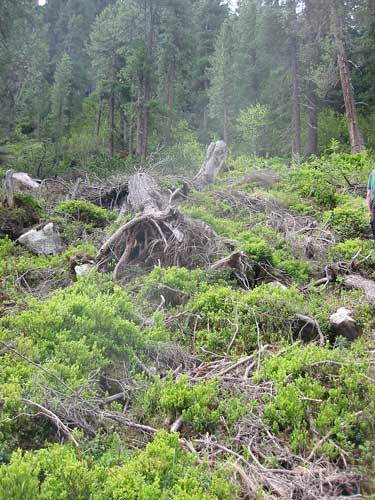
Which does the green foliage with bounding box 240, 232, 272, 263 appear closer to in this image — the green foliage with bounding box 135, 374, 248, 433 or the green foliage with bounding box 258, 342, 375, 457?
the green foliage with bounding box 258, 342, 375, 457

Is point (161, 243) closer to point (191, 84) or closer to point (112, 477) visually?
point (112, 477)

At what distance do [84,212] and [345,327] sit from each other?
752 centimetres

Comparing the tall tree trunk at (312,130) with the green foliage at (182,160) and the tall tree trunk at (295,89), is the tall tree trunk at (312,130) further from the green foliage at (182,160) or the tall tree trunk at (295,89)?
the green foliage at (182,160)

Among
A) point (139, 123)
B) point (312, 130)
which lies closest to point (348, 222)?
point (312, 130)

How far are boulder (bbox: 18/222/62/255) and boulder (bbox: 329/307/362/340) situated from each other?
5.90 metres

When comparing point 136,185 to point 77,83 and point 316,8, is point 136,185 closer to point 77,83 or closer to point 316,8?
point 316,8

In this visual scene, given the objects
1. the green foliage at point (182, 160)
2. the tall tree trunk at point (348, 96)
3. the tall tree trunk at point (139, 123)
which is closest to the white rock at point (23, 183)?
the green foliage at point (182, 160)

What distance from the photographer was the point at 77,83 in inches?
1533

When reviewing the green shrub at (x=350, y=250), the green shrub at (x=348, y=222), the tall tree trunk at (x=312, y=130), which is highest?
the tall tree trunk at (x=312, y=130)

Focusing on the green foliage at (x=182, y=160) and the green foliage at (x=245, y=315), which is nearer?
the green foliage at (x=245, y=315)

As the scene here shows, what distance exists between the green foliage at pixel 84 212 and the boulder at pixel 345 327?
6947 mm

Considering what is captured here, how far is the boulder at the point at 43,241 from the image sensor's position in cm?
946

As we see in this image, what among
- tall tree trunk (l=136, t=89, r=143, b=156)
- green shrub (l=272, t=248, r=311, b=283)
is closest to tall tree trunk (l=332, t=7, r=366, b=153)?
green shrub (l=272, t=248, r=311, b=283)

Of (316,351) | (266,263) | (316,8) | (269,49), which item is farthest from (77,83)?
(316,351)
